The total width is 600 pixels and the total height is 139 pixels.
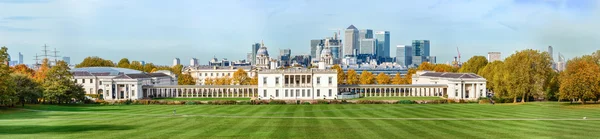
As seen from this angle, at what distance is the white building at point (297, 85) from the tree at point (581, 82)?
1557 inches

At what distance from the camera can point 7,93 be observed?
52281 millimetres

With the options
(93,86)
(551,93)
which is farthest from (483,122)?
(93,86)

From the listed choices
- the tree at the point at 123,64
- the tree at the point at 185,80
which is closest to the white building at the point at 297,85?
the tree at the point at 185,80

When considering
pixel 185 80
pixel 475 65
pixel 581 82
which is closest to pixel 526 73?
pixel 581 82

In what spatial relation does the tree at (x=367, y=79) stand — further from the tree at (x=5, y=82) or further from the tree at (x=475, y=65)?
the tree at (x=5, y=82)

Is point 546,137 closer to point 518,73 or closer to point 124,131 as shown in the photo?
point 124,131

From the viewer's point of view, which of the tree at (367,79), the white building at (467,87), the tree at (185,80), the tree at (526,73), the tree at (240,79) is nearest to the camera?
the tree at (526,73)

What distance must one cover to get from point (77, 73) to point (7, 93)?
46.7m

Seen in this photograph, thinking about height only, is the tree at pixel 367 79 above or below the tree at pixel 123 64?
below

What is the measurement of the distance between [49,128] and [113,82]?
57071 millimetres

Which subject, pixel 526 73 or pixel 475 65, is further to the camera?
pixel 475 65

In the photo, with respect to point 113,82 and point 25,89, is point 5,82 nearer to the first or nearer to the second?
point 25,89

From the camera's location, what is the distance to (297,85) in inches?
3595

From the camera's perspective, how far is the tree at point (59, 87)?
217 feet
